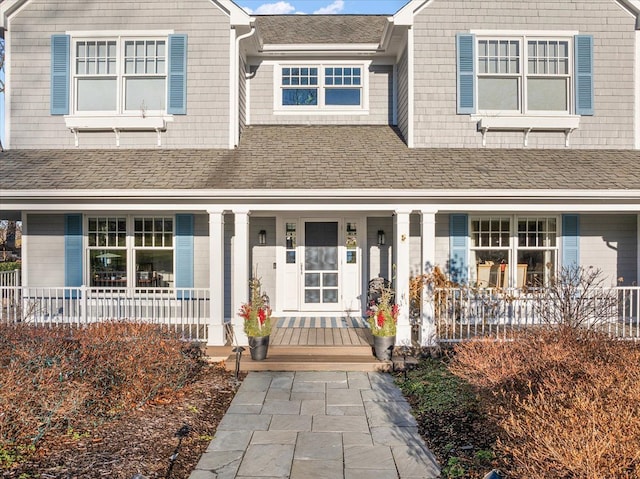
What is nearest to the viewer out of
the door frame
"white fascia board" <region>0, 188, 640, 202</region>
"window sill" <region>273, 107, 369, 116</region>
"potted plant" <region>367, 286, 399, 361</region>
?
"potted plant" <region>367, 286, 399, 361</region>

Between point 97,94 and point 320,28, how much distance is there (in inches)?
214

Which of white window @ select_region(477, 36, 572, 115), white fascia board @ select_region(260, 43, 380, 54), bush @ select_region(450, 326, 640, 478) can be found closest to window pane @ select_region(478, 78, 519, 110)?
white window @ select_region(477, 36, 572, 115)

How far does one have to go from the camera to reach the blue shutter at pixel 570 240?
841 centimetres

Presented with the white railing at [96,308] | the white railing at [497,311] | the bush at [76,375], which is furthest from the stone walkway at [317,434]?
the white railing at [96,308]

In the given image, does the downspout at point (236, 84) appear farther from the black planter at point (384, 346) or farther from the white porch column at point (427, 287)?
the black planter at point (384, 346)

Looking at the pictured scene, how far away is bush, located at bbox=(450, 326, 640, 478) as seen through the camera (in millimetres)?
2703

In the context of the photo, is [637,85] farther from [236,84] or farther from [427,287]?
[236,84]

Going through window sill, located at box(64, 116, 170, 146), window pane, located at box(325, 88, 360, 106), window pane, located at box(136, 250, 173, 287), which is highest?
window pane, located at box(325, 88, 360, 106)

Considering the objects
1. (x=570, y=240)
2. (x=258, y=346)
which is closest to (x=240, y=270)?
(x=258, y=346)

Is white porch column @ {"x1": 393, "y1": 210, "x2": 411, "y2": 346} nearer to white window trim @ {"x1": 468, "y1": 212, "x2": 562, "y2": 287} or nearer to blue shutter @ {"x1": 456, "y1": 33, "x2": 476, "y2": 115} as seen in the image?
white window trim @ {"x1": 468, "y1": 212, "x2": 562, "y2": 287}

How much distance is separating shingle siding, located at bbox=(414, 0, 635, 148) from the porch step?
4313 millimetres

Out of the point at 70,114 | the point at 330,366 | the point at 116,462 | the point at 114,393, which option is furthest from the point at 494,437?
the point at 70,114

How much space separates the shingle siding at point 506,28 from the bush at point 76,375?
20.2ft

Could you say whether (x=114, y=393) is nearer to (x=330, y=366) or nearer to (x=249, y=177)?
(x=330, y=366)
